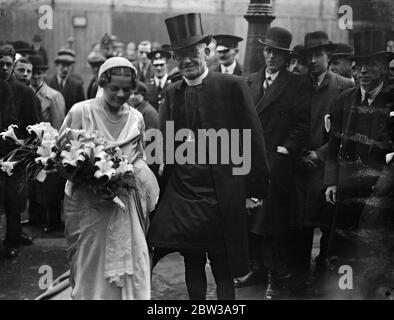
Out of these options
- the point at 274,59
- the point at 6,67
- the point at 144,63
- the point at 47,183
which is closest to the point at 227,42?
the point at 274,59

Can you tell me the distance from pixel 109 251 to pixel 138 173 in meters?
0.62

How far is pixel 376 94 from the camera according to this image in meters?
6.38

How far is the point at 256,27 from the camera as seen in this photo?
730cm

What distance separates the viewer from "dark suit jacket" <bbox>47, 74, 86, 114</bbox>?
862 centimetres

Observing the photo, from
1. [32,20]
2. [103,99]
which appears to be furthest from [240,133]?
[32,20]

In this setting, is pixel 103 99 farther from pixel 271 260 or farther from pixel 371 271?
pixel 371 271

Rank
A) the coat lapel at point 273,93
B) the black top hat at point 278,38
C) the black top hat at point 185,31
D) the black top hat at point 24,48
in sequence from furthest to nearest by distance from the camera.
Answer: the black top hat at point 24,48, the black top hat at point 278,38, the coat lapel at point 273,93, the black top hat at point 185,31

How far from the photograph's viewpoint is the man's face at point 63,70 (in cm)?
900

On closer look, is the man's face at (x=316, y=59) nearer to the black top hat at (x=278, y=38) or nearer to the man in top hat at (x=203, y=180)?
the black top hat at (x=278, y=38)

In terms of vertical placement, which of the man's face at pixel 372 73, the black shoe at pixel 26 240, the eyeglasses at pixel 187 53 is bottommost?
the black shoe at pixel 26 240

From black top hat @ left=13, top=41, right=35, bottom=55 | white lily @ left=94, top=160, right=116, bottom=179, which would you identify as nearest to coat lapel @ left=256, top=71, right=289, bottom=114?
white lily @ left=94, top=160, right=116, bottom=179

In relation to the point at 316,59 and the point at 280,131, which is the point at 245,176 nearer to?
the point at 280,131

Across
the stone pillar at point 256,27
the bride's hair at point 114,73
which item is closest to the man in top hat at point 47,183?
the stone pillar at point 256,27

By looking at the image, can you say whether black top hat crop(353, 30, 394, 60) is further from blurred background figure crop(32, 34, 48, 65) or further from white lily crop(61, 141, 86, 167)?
blurred background figure crop(32, 34, 48, 65)
